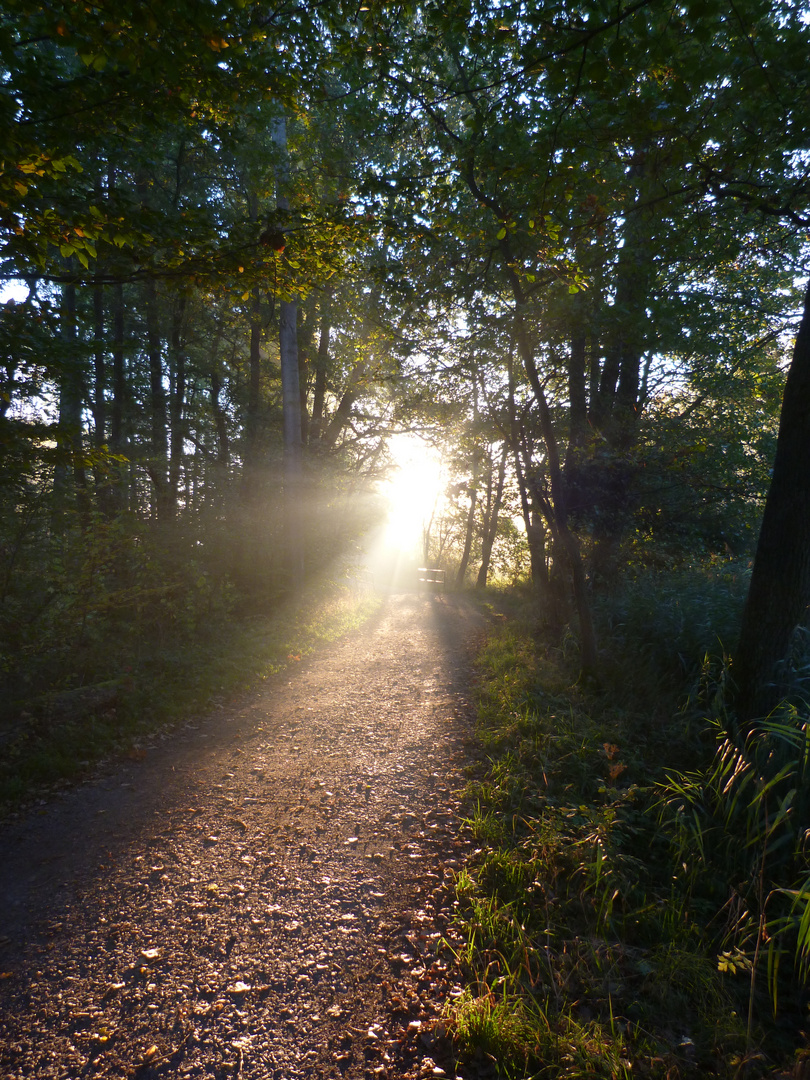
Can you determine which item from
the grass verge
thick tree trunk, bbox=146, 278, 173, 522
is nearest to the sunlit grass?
the grass verge

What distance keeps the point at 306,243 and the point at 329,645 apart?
7400mm

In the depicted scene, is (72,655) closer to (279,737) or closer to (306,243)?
(279,737)

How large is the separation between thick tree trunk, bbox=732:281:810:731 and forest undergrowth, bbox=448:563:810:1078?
241mm

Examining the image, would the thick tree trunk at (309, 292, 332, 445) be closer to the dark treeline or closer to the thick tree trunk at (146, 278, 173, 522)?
the dark treeline

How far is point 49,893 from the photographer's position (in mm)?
3316

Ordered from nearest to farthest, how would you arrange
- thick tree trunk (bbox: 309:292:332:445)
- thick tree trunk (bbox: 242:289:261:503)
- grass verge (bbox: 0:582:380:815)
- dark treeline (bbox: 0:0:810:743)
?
dark treeline (bbox: 0:0:810:743), grass verge (bbox: 0:582:380:815), thick tree trunk (bbox: 242:289:261:503), thick tree trunk (bbox: 309:292:332:445)

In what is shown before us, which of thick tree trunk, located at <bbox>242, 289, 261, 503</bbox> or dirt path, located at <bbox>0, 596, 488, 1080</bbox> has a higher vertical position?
thick tree trunk, located at <bbox>242, 289, 261, 503</bbox>

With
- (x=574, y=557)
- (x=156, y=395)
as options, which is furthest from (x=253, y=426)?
(x=574, y=557)

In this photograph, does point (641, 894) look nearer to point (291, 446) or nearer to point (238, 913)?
point (238, 913)

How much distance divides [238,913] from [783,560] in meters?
5.15

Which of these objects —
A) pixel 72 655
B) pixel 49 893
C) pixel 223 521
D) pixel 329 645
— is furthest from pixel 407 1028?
pixel 223 521

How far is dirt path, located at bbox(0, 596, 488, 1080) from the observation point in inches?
92.8

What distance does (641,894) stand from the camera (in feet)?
10.5

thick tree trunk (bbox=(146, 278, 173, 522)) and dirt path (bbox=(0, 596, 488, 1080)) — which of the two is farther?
thick tree trunk (bbox=(146, 278, 173, 522))
